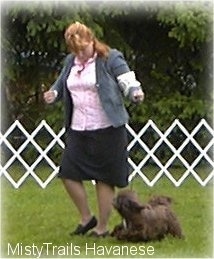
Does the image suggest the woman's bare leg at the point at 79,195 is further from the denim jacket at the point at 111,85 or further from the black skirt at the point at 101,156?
the denim jacket at the point at 111,85

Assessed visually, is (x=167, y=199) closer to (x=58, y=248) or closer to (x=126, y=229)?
(x=126, y=229)

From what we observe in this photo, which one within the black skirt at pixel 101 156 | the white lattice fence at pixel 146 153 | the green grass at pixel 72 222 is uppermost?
the black skirt at pixel 101 156

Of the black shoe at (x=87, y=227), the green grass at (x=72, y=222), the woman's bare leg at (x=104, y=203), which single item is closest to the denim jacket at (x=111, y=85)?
the woman's bare leg at (x=104, y=203)

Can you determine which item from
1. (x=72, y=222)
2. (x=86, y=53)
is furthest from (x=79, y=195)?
(x=86, y=53)

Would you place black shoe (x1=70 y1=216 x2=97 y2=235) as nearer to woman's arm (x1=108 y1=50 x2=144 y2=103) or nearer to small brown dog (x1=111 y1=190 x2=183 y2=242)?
small brown dog (x1=111 y1=190 x2=183 y2=242)

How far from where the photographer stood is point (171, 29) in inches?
459

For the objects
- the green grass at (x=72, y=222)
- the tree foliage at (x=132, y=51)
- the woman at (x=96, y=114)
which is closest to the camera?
the green grass at (x=72, y=222)

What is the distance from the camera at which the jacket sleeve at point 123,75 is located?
5.88m

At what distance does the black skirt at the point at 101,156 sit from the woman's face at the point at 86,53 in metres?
0.49

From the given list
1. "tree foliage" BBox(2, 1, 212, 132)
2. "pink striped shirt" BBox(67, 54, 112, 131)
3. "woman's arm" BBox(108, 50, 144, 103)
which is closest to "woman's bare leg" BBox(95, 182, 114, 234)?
"pink striped shirt" BBox(67, 54, 112, 131)

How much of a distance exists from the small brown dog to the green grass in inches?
2.5

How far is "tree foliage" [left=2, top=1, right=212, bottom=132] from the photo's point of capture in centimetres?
1102

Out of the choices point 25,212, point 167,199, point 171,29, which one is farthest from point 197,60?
point 167,199

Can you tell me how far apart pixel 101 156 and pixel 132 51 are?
249 inches
